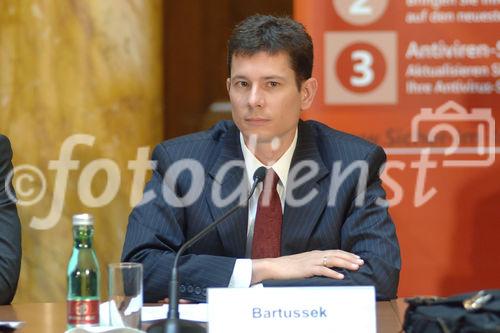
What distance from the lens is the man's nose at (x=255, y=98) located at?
10.5ft

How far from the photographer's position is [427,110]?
402 cm

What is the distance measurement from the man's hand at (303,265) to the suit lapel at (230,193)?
0.21m

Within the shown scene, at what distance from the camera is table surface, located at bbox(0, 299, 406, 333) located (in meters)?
2.48

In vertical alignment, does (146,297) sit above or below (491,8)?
below

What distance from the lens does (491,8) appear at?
3982mm

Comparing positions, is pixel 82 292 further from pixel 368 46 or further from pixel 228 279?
pixel 368 46

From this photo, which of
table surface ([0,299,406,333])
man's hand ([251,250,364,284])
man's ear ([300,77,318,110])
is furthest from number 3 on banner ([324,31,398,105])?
table surface ([0,299,406,333])

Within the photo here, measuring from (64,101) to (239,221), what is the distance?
5.20 feet

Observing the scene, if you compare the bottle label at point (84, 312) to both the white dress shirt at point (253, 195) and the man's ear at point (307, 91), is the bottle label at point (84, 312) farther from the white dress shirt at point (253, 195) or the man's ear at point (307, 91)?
the man's ear at point (307, 91)

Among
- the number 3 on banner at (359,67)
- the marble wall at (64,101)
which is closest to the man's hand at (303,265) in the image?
the number 3 on banner at (359,67)

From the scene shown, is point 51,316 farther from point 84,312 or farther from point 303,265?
point 303,265

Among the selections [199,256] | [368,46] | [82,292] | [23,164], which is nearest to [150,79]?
[23,164]

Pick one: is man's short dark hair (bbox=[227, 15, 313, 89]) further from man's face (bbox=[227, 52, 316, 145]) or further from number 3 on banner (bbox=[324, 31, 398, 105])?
number 3 on banner (bbox=[324, 31, 398, 105])

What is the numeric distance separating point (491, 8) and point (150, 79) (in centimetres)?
155
